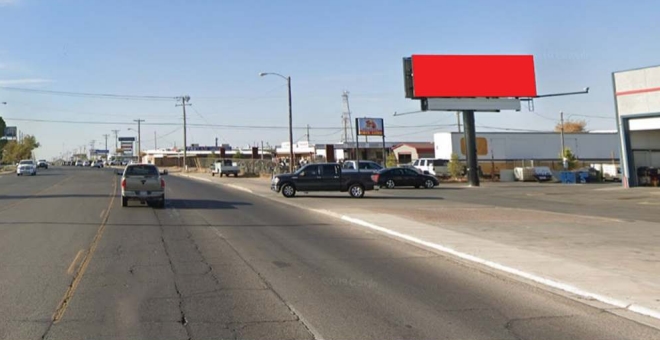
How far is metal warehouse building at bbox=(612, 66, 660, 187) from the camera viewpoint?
1369 inches

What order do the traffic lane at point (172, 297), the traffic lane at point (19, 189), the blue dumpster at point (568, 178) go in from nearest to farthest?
the traffic lane at point (172, 297), the traffic lane at point (19, 189), the blue dumpster at point (568, 178)

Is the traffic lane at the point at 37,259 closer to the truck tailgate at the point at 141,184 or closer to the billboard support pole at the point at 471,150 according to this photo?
the truck tailgate at the point at 141,184

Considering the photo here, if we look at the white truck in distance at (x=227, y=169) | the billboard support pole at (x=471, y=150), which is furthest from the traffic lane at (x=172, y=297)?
the white truck in distance at (x=227, y=169)

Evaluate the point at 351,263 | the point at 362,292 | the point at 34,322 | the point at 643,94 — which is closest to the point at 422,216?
the point at 351,263

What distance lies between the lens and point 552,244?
12234 mm

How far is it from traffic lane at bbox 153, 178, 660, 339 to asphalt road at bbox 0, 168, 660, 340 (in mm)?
21

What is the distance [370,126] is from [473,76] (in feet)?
69.6

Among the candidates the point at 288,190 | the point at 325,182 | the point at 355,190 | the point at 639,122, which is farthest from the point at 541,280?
the point at 639,122

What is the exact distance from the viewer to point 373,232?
15.1m

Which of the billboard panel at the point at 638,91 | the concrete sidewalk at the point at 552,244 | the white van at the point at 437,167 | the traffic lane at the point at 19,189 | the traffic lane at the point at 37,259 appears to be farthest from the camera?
the white van at the point at 437,167

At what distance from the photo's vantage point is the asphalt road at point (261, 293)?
6066 mm

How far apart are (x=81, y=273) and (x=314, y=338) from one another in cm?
508

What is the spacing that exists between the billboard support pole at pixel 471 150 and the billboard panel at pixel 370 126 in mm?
19701

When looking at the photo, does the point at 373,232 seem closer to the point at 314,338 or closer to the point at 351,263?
the point at 351,263
